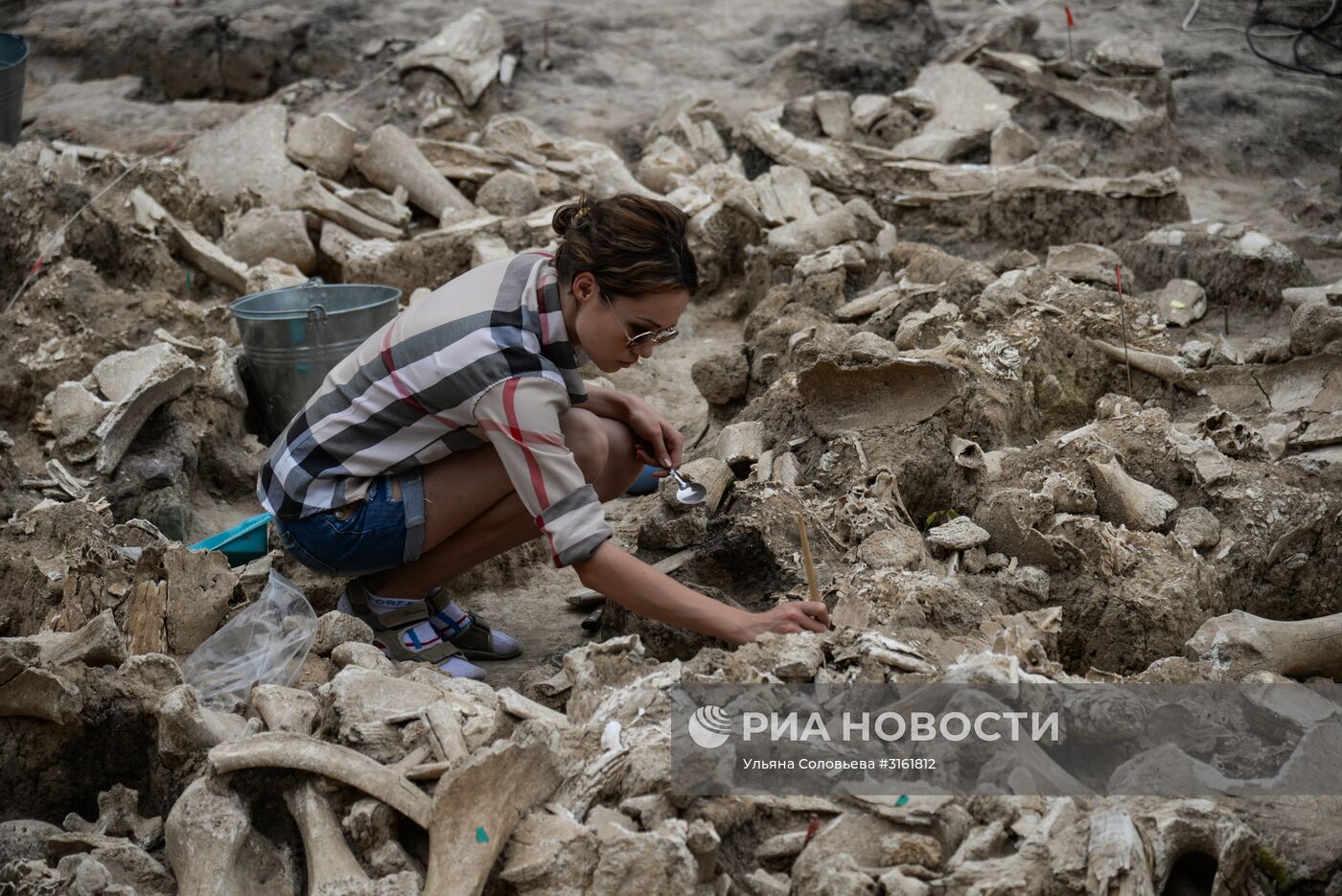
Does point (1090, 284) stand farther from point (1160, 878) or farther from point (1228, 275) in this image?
point (1160, 878)

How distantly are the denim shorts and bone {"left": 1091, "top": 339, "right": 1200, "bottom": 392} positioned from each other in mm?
2259

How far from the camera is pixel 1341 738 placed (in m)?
2.10

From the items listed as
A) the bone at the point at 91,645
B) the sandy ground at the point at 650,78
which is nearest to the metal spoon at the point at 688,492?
the bone at the point at 91,645

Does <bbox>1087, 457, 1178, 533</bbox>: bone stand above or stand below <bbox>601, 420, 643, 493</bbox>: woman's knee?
below

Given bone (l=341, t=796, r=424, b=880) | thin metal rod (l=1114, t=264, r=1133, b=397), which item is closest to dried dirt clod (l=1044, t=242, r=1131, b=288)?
thin metal rod (l=1114, t=264, r=1133, b=397)

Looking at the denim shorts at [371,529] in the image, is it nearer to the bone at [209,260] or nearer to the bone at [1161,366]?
the bone at [1161,366]

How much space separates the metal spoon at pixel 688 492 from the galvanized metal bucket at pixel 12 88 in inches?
177

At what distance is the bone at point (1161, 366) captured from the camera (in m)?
3.65

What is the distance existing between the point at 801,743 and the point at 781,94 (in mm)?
6129

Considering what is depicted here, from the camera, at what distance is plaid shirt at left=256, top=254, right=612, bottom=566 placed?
2400 mm

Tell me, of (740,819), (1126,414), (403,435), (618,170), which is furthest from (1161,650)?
(618,170)

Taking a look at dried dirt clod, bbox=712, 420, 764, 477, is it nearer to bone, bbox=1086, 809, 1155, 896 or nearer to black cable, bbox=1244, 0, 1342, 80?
bone, bbox=1086, 809, 1155, 896

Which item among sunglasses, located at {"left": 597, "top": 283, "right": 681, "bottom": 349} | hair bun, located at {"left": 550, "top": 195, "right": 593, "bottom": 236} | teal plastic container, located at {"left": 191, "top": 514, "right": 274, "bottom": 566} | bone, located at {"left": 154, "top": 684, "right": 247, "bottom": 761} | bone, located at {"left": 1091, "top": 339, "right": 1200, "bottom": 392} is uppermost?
hair bun, located at {"left": 550, "top": 195, "right": 593, "bottom": 236}

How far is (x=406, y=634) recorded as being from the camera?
9.73 ft
